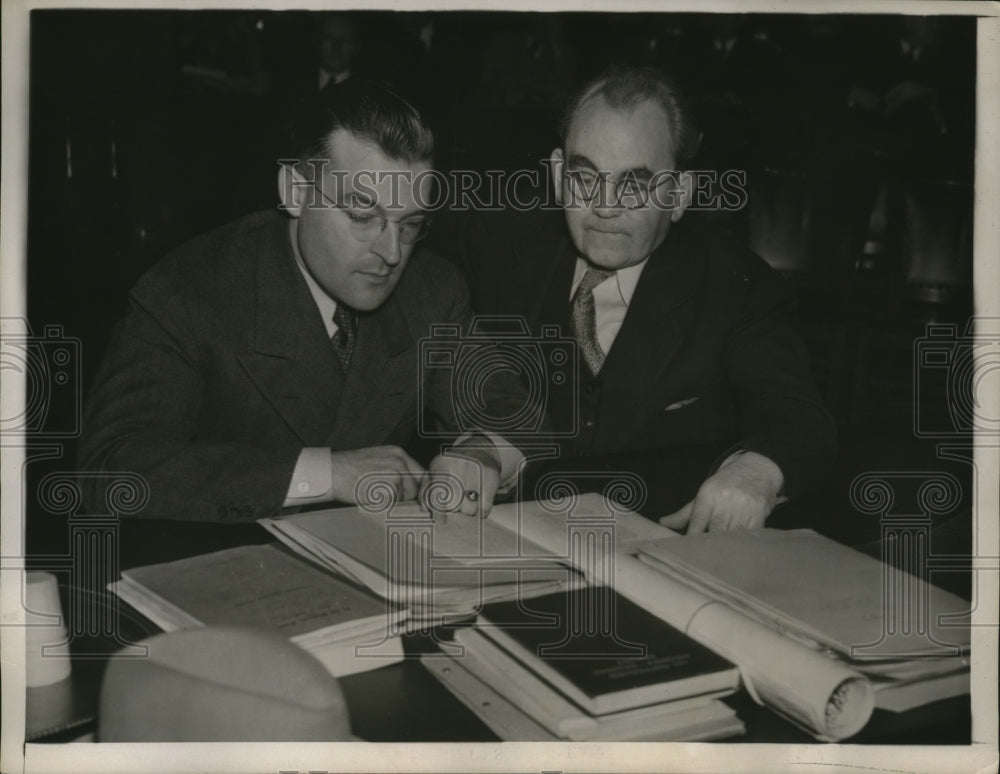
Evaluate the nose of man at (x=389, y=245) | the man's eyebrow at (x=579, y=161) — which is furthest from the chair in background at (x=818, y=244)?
the nose of man at (x=389, y=245)

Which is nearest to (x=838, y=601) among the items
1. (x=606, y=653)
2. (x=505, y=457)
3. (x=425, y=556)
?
(x=606, y=653)

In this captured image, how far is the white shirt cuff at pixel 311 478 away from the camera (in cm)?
147

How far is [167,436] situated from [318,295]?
39 cm

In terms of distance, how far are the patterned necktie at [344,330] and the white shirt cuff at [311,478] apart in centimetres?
28

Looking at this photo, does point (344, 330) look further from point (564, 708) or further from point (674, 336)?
point (564, 708)

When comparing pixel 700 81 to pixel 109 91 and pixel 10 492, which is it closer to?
pixel 109 91

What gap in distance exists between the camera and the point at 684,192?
5.85ft

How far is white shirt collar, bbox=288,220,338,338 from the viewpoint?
1.74m

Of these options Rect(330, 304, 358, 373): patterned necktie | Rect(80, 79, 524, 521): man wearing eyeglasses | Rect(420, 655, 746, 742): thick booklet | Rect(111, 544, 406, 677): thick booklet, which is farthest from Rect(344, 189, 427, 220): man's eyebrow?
Rect(420, 655, 746, 742): thick booklet

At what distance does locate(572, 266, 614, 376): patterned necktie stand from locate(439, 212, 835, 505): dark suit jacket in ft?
0.07

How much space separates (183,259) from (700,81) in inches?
40.7

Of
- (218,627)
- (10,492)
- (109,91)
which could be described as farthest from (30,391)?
(218,627)

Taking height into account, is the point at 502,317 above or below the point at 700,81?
below

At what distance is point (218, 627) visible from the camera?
0.92 m
